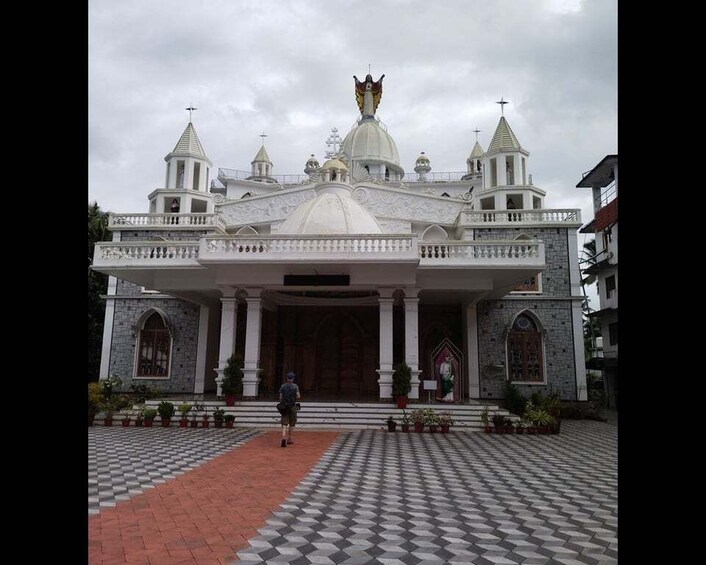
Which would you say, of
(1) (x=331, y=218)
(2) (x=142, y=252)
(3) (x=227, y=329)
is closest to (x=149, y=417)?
(3) (x=227, y=329)

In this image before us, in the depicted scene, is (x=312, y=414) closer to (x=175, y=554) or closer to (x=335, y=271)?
(x=335, y=271)

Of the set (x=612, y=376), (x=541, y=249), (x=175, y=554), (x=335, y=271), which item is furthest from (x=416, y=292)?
(x=612, y=376)

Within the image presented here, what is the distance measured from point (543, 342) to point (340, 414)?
8.96 metres

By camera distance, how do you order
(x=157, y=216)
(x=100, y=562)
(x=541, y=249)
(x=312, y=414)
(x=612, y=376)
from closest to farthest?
(x=100, y=562) → (x=312, y=414) → (x=541, y=249) → (x=157, y=216) → (x=612, y=376)

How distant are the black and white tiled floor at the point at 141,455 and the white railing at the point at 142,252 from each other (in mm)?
5039

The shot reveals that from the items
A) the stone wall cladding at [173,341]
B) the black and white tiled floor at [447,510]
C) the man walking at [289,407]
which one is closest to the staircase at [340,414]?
the man walking at [289,407]

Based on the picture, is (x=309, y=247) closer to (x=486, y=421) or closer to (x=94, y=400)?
(x=486, y=421)

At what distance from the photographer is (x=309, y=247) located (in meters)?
14.4

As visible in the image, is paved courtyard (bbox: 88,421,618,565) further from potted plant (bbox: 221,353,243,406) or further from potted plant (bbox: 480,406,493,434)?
potted plant (bbox: 221,353,243,406)

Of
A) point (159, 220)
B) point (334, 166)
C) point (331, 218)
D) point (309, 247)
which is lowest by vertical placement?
point (309, 247)

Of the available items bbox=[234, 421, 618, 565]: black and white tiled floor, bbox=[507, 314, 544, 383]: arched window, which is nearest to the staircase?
bbox=[234, 421, 618, 565]: black and white tiled floor
